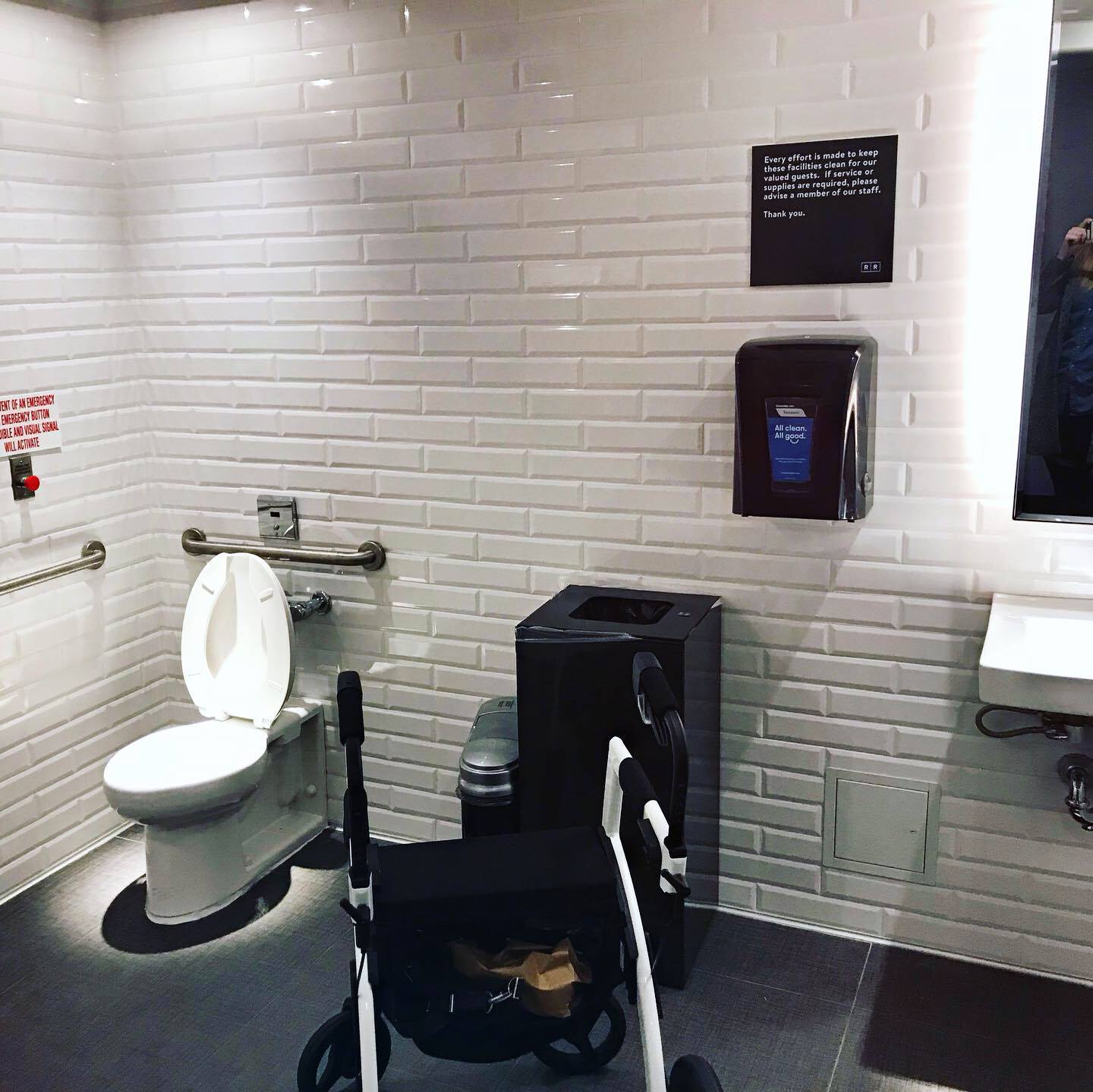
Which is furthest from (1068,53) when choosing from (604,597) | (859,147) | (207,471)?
(207,471)

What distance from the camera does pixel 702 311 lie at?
2.67 meters

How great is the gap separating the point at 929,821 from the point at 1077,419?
101 cm

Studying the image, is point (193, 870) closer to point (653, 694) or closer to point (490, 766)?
point (490, 766)

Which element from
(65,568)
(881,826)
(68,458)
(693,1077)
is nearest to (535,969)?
(693,1077)

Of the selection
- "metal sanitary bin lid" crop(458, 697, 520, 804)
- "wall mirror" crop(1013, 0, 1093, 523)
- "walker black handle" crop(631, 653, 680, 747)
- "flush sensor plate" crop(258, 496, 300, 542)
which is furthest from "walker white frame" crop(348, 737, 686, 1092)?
"flush sensor plate" crop(258, 496, 300, 542)

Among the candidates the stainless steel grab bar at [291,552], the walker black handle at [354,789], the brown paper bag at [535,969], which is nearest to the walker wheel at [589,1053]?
the brown paper bag at [535,969]

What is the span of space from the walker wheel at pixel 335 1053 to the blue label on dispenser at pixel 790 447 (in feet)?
4.68

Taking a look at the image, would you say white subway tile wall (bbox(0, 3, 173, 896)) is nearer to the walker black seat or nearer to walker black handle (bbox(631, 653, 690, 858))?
the walker black seat

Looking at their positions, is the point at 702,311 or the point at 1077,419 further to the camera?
the point at 702,311

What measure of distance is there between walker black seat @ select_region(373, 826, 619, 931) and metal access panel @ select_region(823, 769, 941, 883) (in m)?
0.83

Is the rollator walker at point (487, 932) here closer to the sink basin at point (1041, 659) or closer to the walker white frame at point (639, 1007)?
the walker white frame at point (639, 1007)

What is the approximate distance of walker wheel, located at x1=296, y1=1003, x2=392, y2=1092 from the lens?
7.35ft

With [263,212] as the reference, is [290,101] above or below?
above

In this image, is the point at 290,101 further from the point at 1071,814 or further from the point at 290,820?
the point at 1071,814
